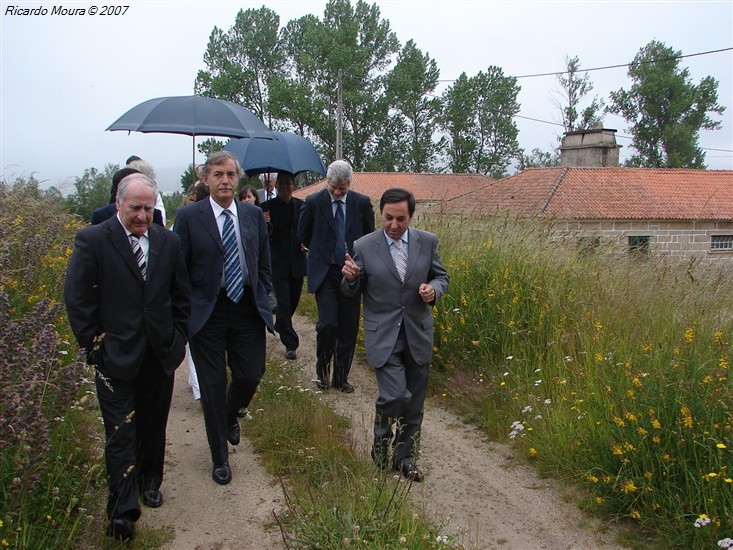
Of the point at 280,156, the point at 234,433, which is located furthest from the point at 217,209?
the point at 280,156

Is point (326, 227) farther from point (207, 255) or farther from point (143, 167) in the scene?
point (207, 255)

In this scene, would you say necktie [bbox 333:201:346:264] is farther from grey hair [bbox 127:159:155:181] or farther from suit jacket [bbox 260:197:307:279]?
grey hair [bbox 127:159:155:181]

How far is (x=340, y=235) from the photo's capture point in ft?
21.2

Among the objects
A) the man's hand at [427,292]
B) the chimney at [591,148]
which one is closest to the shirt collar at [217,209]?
the man's hand at [427,292]

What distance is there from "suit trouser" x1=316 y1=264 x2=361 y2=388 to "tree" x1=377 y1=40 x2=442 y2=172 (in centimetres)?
6292

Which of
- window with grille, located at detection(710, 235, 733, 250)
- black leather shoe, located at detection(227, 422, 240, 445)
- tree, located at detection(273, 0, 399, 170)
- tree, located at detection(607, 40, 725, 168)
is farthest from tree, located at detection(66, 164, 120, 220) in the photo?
tree, located at detection(607, 40, 725, 168)

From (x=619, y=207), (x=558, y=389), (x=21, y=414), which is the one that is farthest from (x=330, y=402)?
(x=619, y=207)

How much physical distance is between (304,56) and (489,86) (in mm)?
20072

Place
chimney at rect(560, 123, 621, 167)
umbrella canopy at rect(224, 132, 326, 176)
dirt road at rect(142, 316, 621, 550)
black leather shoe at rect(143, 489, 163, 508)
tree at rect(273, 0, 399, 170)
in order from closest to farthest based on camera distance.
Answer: dirt road at rect(142, 316, 621, 550)
black leather shoe at rect(143, 489, 163, 508)
umbrella canopy at rect(224, 132, 326, 176)
chimney at rect(560, 123, 621, 167)
tree at rect(273, 0, 399, 170)

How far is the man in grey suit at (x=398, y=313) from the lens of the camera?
4434mm

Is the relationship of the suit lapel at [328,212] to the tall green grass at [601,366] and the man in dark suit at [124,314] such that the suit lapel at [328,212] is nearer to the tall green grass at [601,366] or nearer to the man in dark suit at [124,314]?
the tall green grass at [601,366]

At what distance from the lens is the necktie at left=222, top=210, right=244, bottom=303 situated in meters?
4.45

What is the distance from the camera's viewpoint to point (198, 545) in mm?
3695

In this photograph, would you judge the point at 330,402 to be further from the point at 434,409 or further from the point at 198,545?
the point at 198,545
